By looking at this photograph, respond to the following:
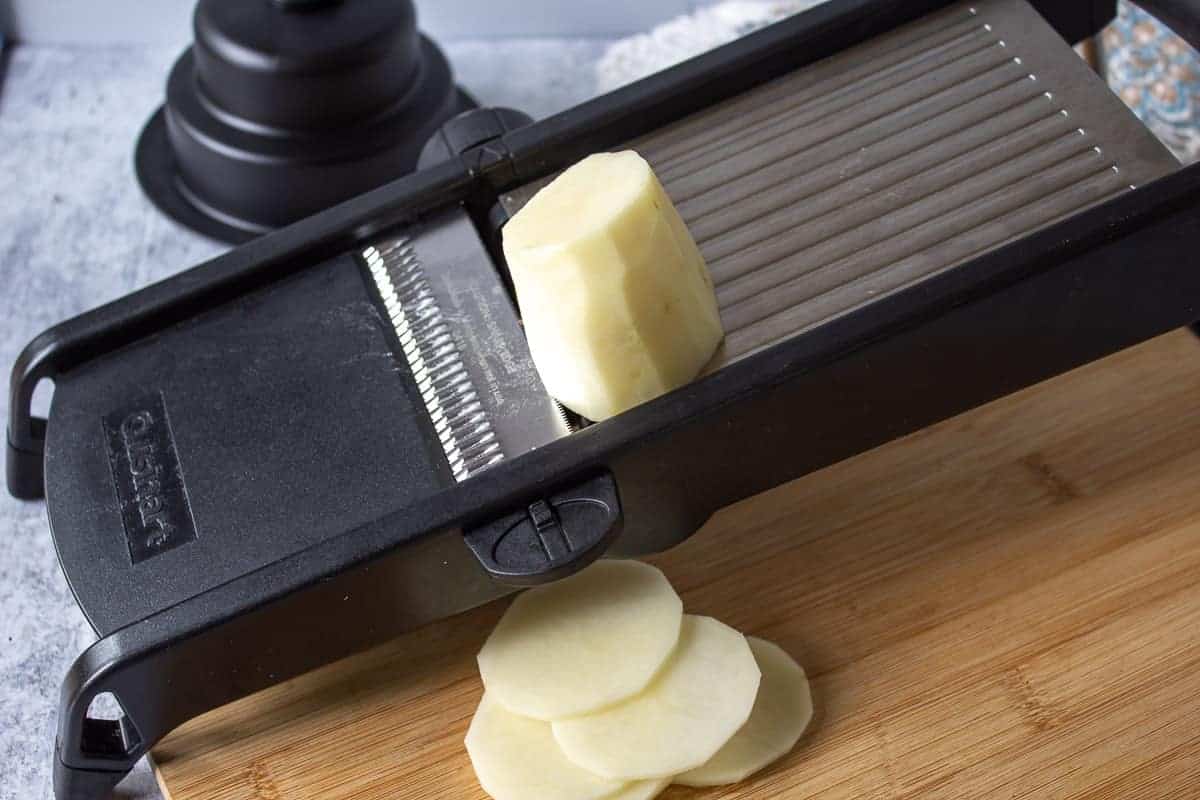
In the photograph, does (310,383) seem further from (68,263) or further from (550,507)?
(68,263)

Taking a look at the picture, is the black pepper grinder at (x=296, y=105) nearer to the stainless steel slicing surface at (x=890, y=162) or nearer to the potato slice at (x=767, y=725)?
the stainless steel slicing surface at (x=890, y=162)

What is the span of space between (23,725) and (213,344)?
36cm

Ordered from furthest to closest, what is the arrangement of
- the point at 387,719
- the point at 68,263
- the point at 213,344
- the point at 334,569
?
the point at 68,263 → the point at 213,344 → the point at 387,719 → the point at 334,569

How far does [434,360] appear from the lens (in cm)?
129

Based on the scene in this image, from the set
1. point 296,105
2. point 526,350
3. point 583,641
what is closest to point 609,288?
point 526,350

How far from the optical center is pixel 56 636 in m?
1.45

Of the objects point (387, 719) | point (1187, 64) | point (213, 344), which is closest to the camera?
point (387, 719)

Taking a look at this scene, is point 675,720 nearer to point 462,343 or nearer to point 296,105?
point 462,343

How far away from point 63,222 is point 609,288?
3.13 feet

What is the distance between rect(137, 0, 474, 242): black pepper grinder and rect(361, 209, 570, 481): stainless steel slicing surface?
37 centimetres

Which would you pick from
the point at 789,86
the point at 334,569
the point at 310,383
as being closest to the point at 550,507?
the point at 334,569

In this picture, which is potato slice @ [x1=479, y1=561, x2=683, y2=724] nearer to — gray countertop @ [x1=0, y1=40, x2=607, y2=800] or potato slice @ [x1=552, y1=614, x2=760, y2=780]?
potato slice @ [x1=552, y1=614, x2=760, y2=780]

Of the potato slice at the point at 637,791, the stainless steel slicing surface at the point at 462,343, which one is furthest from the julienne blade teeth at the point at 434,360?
the potato slice at the point at 637,791

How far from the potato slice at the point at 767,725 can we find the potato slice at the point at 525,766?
5 centimetres
